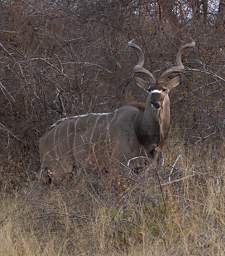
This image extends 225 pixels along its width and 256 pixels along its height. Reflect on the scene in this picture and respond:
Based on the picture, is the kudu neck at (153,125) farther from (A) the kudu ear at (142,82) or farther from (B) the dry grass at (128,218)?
(B) the dry grass at (128,218)

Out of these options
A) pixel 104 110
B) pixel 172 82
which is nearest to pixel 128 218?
pixel 172 82

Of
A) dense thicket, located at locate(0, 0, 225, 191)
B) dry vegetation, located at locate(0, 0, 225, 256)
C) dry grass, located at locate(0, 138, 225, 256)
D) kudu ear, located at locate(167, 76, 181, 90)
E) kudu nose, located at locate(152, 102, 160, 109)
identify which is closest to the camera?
dry grass, located at locate(0, 138, 225, 256)

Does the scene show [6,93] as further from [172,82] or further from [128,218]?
[128,218]

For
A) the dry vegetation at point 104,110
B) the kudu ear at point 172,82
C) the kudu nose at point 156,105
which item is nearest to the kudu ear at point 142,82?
the kudu ear at point 172,82

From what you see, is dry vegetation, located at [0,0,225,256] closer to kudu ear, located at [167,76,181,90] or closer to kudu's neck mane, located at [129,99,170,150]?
kudu's neck mane, located at [129,99,170,150]

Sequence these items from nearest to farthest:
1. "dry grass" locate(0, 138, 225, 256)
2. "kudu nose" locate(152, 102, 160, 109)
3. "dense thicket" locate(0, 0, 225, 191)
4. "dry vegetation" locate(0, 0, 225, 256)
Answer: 1. "dry grass" locate(0, 138, 225, 256)
2. "dry vegetation" locate(0, 0, 225, 256)
3. "kudu nose" locate(152, 102, 160, 109)
4. "dense thicket" locate(0, 0, 225, 191)

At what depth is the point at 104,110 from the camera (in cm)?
765

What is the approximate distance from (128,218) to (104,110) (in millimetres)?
3354

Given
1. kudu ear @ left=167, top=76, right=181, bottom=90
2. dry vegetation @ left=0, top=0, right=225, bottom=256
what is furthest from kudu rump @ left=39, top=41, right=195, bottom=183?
dry vegetation @ left=0, top=0, right=225, bottom=256

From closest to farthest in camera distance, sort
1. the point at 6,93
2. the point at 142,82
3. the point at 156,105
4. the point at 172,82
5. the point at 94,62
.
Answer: the point at 156,105 → the point at 172,82 → the point at 142,82 → the point at 6,93 → the point at 94,62

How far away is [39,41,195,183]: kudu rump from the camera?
20.9ft

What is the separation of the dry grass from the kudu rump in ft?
3.69

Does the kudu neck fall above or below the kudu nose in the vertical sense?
below

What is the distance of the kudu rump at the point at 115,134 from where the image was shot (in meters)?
6.37
